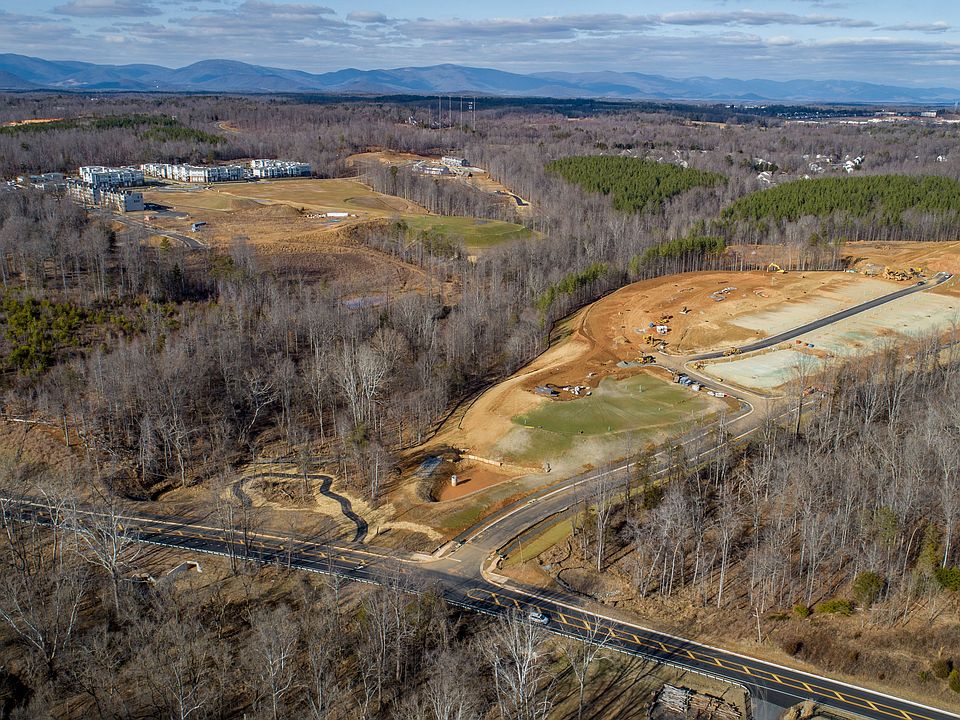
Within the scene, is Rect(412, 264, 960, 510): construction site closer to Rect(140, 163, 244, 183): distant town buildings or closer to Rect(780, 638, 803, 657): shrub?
Rect(780, 638, 803, 657): shrub

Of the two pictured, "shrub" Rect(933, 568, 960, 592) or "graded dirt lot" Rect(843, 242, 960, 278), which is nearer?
"shrub" Rect(933, 568, 960, 592)

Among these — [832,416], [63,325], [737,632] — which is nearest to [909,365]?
[832,416]

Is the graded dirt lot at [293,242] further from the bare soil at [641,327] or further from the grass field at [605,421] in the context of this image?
the grass field at [605,421]

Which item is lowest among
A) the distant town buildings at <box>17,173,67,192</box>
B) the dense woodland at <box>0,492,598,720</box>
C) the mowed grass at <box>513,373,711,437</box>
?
the dense woodland at <box>0,492,598,720</box>

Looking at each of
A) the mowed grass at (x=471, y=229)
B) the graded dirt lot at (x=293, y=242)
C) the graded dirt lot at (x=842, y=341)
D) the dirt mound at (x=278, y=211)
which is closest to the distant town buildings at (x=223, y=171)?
the graded dirt lot at (x=293, y=242)

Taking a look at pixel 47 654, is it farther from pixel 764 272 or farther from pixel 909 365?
pixel 764 272

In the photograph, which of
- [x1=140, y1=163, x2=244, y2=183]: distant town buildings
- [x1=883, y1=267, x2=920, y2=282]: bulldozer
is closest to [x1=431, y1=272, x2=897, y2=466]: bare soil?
[x1=883, y1=267, x2=920, y2=282]: bulldozer

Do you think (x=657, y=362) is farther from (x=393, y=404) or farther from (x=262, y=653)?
(x=262, y=653)
